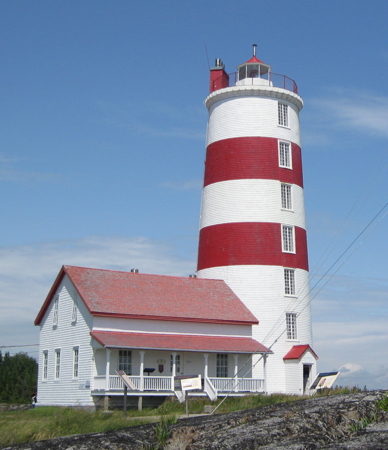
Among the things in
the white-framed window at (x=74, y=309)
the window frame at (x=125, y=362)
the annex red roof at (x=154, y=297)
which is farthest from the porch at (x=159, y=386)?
the white-framed window at (x=74, y=309)

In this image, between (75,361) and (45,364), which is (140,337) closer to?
(75,361)

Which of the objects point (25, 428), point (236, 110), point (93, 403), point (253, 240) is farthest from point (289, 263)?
point (25, 428)

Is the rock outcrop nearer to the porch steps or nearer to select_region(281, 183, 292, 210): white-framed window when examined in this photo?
the porch steps

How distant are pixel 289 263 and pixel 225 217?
3599 millimetres

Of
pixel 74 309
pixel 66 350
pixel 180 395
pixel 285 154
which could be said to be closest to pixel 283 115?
pixel 285 154

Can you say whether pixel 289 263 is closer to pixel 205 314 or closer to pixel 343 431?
pixel 205 314

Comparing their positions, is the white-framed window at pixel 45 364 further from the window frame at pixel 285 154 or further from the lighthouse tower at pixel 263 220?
the window frame at pixel 285 154

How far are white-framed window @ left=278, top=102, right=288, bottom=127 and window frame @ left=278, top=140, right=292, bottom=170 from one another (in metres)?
1.00

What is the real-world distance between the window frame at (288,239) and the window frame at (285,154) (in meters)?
2.89

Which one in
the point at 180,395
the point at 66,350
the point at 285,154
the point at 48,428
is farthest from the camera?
the point at 285,154

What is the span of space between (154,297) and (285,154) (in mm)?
9392

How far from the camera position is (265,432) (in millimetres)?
8844

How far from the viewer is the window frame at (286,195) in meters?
31.0

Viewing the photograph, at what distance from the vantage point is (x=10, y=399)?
127 feet
